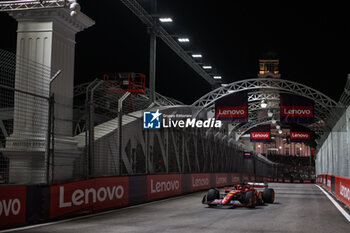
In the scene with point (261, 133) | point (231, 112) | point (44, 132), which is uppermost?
point (231, 112)

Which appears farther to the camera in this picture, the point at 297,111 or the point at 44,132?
the point at 297,111

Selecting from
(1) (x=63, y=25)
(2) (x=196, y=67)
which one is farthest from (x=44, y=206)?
(2) (x=196, y=67)

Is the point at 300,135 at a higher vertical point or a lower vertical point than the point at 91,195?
higher

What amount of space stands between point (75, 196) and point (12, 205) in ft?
6.82

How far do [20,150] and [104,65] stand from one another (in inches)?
1196

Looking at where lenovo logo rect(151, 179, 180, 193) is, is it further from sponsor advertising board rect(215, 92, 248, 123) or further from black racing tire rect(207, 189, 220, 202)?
sponsor advertising board rect(215, 92, 248, 123)

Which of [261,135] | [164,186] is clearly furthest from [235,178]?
[164,186]

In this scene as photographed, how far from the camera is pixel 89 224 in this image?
29.0 ft

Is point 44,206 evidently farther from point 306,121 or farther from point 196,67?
point 196,67

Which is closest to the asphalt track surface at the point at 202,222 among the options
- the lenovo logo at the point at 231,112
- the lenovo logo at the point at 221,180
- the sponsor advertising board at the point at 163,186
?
the sponsor advertising board at the point at 163,186

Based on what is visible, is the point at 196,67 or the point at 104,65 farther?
the point at 104,65

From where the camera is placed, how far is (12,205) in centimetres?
834

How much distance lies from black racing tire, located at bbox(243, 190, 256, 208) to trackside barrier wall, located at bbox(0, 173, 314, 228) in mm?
3378

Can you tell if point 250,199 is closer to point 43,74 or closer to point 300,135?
point 43,74
